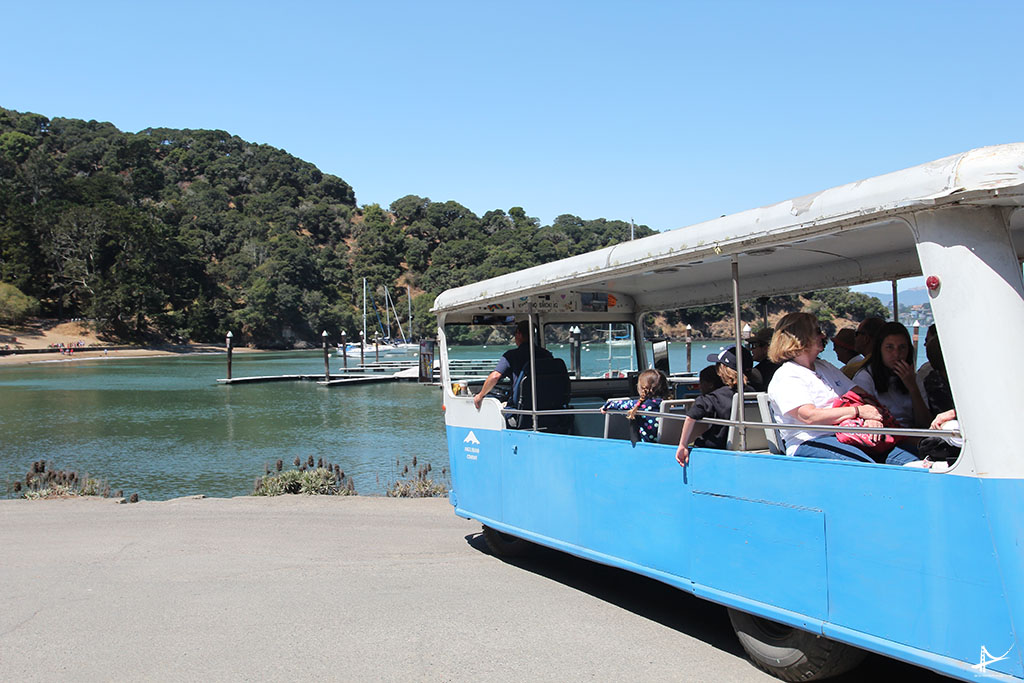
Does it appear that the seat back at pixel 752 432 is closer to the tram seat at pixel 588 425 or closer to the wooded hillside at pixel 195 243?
the tram seat at pixel 588 425

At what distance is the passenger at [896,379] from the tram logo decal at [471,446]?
355 cm

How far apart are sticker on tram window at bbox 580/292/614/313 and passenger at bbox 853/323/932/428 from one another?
3483mm

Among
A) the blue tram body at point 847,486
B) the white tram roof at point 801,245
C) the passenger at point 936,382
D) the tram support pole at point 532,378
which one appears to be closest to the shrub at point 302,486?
the white tram roof at point 801,245

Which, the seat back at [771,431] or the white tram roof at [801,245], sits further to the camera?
the seat back at [771,431]

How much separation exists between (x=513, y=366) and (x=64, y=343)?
10273 centimetres

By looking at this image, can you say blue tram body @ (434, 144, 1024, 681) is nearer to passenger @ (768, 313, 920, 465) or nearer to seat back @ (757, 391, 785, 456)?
seat back @ (757, 391, 785, 456)

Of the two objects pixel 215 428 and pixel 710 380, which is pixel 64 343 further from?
pixel 710 380

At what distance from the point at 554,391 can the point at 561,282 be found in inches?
55.1

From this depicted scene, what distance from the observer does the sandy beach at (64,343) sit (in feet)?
290

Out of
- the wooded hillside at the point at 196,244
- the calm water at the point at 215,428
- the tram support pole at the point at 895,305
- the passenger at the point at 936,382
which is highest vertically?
the wooded hillside at the point at 196,244

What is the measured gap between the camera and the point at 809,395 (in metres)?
4.32

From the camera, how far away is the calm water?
19.6 metres

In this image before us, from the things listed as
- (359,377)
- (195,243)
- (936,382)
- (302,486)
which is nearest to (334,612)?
(936,382)

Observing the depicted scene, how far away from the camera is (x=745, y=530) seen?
439cm
